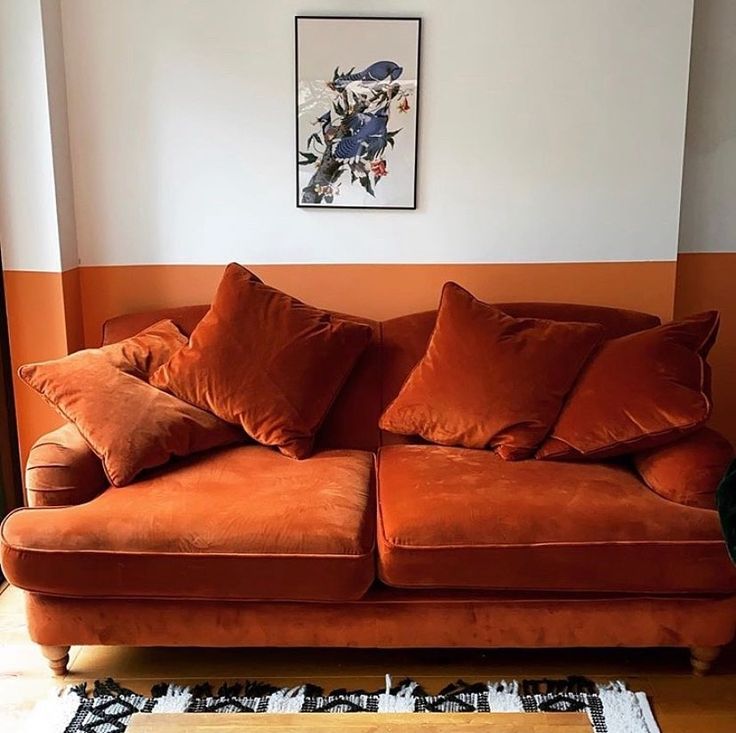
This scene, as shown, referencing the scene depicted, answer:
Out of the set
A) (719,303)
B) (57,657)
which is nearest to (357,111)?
(719,303)

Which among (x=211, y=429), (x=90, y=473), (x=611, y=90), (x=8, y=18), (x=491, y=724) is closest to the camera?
(x=491, y=724)

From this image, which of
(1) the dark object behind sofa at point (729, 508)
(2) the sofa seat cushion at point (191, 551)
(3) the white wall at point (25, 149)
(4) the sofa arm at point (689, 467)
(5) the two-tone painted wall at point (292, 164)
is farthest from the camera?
(5) the two-tone painted wall at point (292, 164)

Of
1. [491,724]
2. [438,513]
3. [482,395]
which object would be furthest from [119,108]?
[491,724]

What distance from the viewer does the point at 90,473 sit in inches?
93.1

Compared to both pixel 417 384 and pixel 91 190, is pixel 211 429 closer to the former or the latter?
pixel 417 384

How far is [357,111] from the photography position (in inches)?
119

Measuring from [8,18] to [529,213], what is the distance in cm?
185

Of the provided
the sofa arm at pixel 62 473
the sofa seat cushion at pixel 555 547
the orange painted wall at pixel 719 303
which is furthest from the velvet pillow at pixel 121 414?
the orange painted wall at pixel 719 303

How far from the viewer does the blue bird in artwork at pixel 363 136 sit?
303cm

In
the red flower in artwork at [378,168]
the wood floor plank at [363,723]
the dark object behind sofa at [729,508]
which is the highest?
the red flower in artwork at [378,168]

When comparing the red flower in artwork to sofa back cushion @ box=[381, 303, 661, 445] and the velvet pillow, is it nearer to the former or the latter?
sofa back cushion @ box=[381, 303, 661, 445]

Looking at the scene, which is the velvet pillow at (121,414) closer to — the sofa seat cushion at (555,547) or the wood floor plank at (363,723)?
the sofa seat cushion at (555,547)

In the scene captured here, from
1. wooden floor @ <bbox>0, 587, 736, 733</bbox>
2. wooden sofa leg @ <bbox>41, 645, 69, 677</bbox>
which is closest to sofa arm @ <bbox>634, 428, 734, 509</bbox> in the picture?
wooden floor @ <bbox>0, 587, 736, 733</bbox>

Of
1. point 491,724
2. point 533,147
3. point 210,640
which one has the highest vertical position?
point 533,147
